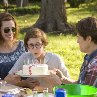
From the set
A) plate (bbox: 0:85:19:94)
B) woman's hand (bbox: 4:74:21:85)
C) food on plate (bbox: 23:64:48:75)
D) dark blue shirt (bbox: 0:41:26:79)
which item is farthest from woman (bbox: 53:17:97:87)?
dark blue shirt (bbox: 0:41:26:79)

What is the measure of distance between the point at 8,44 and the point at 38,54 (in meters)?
0.80

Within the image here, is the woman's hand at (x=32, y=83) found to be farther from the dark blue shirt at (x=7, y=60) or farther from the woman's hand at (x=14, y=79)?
the dark blue shirt at (x=7, y=60)

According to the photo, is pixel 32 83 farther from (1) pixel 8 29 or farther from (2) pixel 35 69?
(1) pixel 8 29

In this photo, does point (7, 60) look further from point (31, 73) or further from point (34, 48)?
point (31, 73)

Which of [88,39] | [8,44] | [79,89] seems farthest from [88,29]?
[8,44]

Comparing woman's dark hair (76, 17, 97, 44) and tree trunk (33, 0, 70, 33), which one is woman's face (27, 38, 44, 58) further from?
tree trunk (33, 0, 70, 33)

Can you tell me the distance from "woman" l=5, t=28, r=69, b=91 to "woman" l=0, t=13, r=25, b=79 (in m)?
0.48

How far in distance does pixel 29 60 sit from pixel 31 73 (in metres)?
0.63

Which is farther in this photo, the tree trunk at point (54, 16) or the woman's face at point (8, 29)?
the tree trunk at point (54, 16)

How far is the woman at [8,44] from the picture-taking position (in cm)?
419

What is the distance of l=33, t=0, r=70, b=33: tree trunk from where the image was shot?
43.7ft

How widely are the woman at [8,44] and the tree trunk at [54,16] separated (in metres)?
8.87

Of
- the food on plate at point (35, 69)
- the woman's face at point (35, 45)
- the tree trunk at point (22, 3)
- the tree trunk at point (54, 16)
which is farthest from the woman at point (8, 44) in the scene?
the tree trunk at point (22, 3)

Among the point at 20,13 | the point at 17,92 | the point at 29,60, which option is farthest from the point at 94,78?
the point at 20,13
